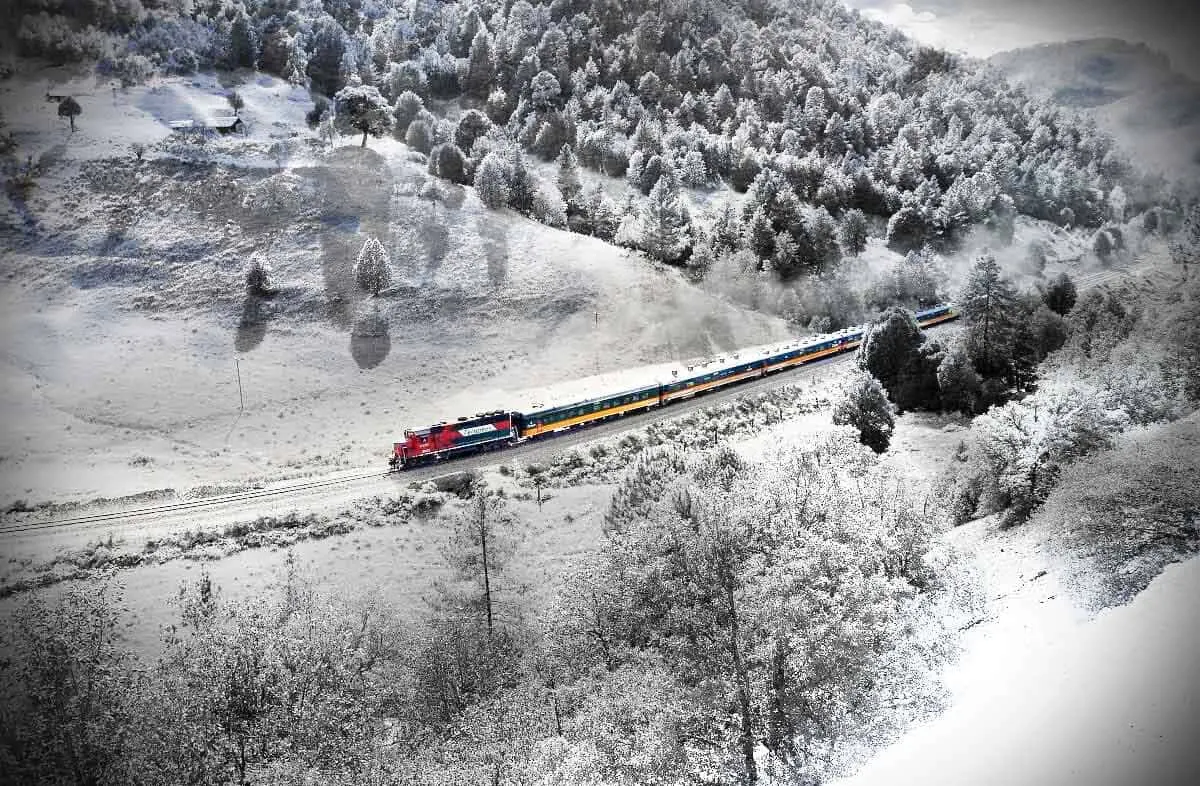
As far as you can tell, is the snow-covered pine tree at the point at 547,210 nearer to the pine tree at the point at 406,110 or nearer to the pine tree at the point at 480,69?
the pine tree at the point at 406,110

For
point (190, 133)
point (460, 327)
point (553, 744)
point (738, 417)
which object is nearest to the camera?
point (553, 744)

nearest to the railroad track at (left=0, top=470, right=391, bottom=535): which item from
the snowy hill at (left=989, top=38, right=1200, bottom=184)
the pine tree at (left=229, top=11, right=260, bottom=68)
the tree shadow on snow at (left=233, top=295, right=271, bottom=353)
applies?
the tree shadow on snow at (left=233, top=295, right=271, bottom=353)

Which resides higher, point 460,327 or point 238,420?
point 460,327

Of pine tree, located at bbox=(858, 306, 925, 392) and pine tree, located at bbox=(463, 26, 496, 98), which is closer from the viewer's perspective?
pine tree, located at bbox=(858, 306, 925, 392)

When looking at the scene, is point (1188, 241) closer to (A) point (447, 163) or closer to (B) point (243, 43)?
(A) point (447, 163)

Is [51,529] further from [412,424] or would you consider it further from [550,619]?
[550,619]

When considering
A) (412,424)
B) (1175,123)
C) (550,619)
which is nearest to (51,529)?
(412,424)

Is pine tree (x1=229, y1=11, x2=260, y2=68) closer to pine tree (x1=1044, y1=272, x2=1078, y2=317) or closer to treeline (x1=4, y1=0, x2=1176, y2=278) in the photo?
treeline (x1=4, y1=0, x2=1176, y2=278)
